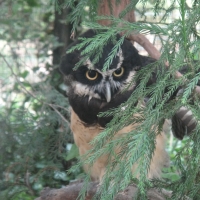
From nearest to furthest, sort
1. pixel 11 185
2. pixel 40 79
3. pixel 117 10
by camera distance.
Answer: pixel 117 10
pixel 11 185
pixel 40 79

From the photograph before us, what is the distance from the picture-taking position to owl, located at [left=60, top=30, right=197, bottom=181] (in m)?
2.86

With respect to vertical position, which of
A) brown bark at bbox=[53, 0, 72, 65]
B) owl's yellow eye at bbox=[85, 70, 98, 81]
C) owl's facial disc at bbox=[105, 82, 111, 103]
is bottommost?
owl's facial disc at bbox=[105, 82, 111, 103]

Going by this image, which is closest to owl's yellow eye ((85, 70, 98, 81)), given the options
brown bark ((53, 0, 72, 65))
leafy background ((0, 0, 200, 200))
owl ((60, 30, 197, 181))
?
owl ((60, 30, 197, 181))

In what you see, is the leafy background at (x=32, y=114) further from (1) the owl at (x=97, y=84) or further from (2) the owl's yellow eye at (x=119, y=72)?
(2) the owl's yellow eye at (x=119, y=72)

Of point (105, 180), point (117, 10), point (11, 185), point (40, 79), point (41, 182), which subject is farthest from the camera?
point (40, 79)

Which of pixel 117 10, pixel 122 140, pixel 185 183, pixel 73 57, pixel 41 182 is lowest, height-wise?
pixel 41 182

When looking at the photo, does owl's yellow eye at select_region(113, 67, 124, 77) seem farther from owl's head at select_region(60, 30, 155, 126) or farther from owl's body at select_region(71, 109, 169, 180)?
owl's body at select_region(71, 109, 169, 180)

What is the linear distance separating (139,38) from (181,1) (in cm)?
187

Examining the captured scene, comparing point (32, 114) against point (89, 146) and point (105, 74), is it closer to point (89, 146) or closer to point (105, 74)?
point (89, 146)

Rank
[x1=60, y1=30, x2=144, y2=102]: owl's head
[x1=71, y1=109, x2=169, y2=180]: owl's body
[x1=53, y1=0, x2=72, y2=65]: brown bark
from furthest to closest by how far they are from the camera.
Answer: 1. [x1=53, y1=0, x2=72, y2=65]: brown bark
2. [x1=71, y1=109, x2=169, y2=180]: owl's body
3. [x1=60, y1=30, x2=144, y2=102]: owl's head

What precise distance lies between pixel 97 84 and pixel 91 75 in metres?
0.07

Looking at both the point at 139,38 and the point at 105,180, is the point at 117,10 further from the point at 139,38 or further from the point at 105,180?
the point at 105,180

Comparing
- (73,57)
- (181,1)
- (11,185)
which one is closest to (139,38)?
(73,57)

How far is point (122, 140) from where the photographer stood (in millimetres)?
1454
